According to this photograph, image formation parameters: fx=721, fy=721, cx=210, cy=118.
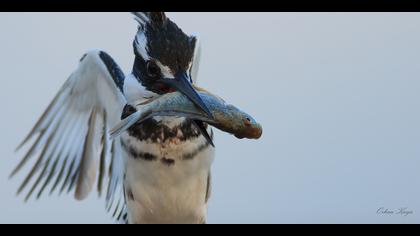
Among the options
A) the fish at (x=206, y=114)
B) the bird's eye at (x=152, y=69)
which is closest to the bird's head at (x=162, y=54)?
the bird's eye at (x=152, y=69)

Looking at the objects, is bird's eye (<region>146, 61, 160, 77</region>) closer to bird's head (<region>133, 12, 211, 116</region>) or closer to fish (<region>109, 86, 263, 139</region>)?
bird's head (<region>133, 12, 211, 116</region>)

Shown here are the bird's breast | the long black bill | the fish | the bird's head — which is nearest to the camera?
the fish

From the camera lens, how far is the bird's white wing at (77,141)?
12.0ft

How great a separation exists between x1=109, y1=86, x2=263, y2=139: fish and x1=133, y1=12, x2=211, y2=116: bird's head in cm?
19

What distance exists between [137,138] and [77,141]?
0.90 meters

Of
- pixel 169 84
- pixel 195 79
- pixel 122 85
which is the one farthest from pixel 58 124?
pixel 169 84

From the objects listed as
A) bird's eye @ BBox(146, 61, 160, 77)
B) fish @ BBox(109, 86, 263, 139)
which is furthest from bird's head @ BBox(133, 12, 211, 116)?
fish @ BBox(109, 86, 263, 139)

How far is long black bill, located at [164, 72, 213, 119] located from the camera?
243cm

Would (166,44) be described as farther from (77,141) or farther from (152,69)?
(77,141)

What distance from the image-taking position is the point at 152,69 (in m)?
2.86

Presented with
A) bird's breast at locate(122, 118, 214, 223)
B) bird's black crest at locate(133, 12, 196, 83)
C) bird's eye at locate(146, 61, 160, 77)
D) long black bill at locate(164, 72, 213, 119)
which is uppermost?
bird's black crest at locate(133, 12, 196, 83)

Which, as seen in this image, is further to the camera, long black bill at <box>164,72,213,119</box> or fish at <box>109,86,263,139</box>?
long black bill at <box>164,72,213,119</box>

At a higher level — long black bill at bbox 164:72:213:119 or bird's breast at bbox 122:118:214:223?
long black bill at bbox 164:72:213:119
